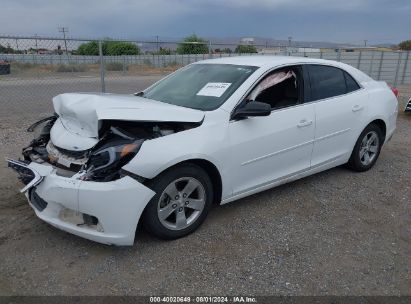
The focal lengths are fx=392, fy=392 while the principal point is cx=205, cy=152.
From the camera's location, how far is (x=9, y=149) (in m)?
6.16

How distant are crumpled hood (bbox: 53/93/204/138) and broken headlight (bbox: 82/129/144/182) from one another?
218mm

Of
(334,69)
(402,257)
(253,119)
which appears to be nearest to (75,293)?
(253,119)

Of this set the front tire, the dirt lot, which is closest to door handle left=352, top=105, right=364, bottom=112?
the dirt lot

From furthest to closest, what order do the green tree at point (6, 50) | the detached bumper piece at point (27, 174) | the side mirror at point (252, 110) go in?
the green tree at point (6, 50)
the side mirror at point (252, 110)
the detached bumper piece at point (27, 174)

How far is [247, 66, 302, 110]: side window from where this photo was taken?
3961 mm

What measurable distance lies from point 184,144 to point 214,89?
0.90 meters

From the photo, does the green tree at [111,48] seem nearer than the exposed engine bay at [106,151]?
No

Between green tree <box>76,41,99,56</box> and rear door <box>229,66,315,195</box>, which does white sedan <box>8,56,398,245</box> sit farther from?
green tree <box>76,41,99,56</box>

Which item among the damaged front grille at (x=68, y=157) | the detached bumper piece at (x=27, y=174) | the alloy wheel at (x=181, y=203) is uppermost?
the damaged front grille at (x=68, y=157)

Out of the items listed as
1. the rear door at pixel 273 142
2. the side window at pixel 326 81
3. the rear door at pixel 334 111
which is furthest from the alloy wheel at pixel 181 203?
the side window at pixel 326 81

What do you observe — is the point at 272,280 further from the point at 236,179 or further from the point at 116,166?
the point at 116,166

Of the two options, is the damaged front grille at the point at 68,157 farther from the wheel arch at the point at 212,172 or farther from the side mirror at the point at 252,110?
the side mirror at the point at 252,110

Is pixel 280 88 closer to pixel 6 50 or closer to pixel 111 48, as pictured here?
pixel 6 50

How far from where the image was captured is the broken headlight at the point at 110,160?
2.95 meters
